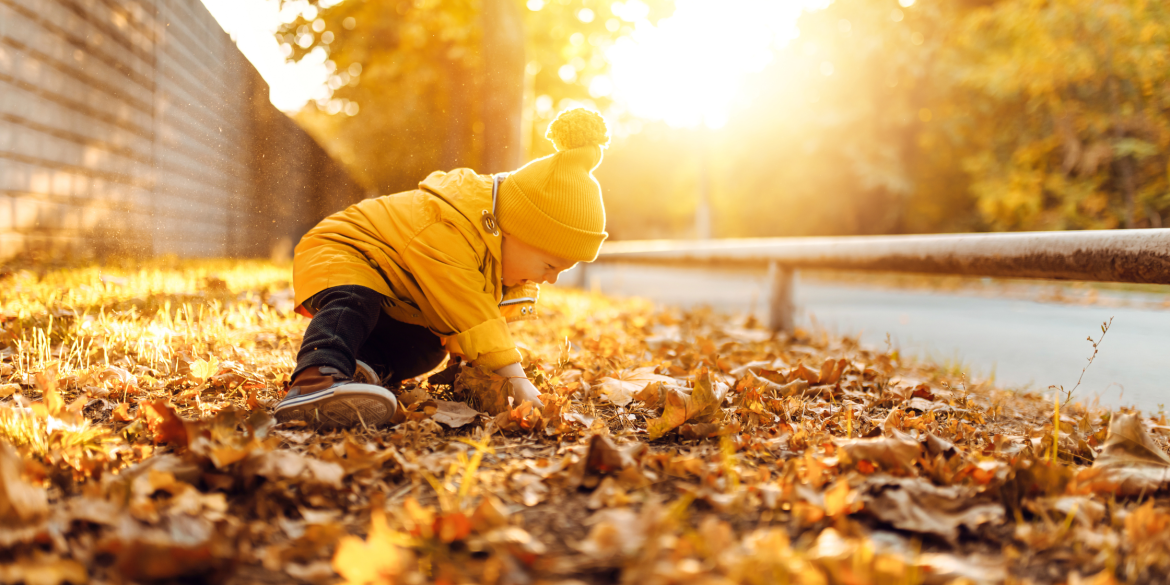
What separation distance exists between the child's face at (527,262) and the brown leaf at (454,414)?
55 centimetres

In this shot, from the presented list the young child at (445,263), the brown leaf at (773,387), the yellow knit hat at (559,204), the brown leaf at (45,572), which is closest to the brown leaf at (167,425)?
the young child at (445,263)

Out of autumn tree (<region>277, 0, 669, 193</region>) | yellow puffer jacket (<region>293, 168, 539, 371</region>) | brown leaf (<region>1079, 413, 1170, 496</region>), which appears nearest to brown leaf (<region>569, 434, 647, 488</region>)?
yellow puffer jacket (<region>293, 168, 539, 371</region>)

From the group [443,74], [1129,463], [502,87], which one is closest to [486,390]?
[1129,463]

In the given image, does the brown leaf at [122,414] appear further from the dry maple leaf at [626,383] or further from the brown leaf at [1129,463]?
the brown leaf at [1129,463]

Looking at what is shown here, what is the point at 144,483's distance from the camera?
1.12 m

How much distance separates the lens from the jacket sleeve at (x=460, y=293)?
1.91 meters

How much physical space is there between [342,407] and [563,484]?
648 mm

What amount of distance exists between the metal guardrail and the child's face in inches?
67.2

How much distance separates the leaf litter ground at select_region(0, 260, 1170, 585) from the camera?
0.93 metres

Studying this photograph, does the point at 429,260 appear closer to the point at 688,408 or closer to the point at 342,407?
the point at 342,407

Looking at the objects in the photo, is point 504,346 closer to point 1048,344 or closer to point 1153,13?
point 1048,344

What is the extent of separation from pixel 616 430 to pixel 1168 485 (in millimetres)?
1179

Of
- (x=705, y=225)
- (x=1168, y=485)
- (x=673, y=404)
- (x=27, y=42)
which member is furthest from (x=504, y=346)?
(x=705, y=225)

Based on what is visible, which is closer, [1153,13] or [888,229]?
[1153,13]
